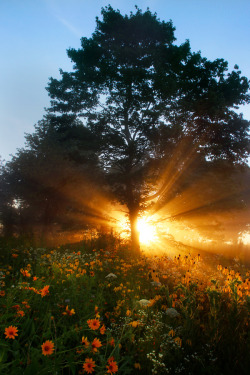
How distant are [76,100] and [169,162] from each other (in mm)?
6290

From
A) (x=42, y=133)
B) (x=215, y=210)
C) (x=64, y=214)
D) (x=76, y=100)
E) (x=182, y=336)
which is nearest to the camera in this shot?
(x=182, y=336)

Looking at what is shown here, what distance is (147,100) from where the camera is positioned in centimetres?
1172

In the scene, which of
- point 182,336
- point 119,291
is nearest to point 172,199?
point 119,291

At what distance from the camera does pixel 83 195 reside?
61.8 feet

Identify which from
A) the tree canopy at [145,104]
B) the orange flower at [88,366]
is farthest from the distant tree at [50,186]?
the orange flower at [88,366]

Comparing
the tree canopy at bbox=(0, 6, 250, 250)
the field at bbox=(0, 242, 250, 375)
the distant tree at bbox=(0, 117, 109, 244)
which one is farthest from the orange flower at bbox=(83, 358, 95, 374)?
the distant tree at bbox=(0, 117, 109, 244)

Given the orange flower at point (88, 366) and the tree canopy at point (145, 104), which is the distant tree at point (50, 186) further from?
the orange flower at point (88, 366)

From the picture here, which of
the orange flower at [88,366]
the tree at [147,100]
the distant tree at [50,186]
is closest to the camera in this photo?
the orange flower at [88,366]

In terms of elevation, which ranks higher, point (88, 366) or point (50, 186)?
point (50, 186)

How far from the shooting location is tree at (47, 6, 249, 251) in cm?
1185

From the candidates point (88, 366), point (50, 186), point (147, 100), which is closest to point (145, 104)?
point (147, 100)

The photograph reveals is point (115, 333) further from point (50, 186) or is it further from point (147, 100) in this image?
point (50, 186)

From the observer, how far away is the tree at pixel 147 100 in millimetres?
11852

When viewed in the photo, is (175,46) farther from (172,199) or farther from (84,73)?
(172,199)
